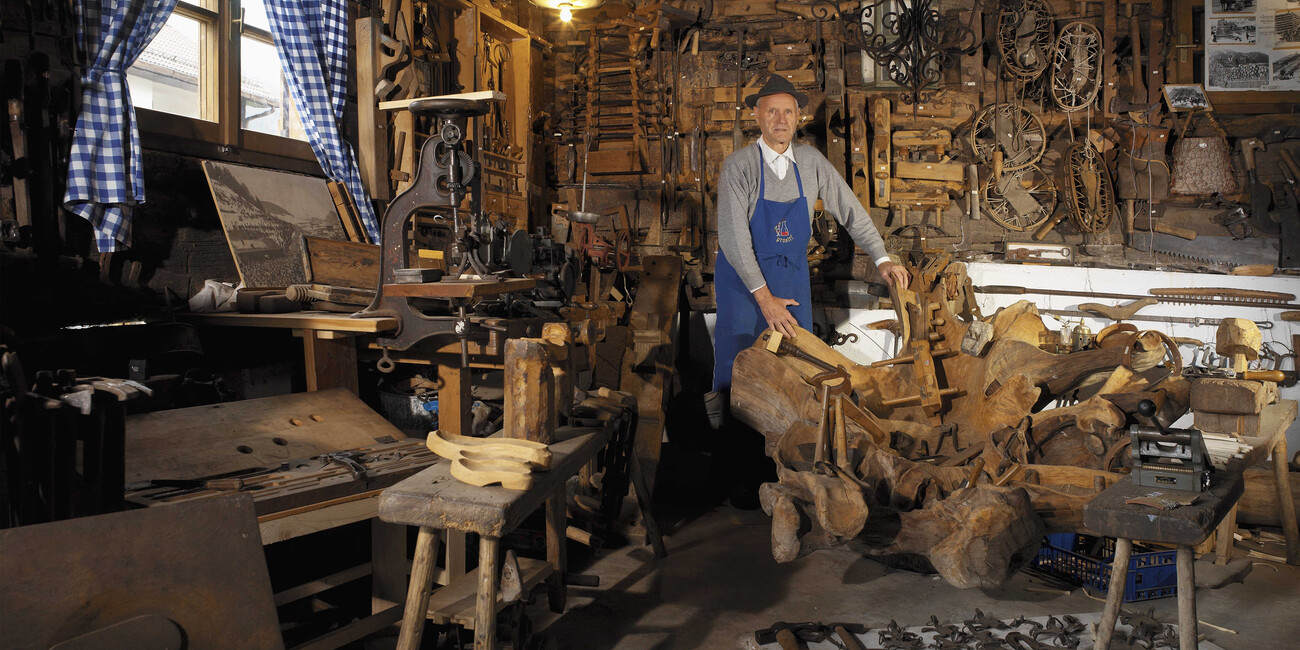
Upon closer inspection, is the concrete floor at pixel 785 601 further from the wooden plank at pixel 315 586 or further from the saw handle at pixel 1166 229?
the saw handle at pixel 1166 229

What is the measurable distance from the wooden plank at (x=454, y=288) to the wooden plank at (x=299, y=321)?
0.15m

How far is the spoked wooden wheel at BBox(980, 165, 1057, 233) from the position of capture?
22.6ft

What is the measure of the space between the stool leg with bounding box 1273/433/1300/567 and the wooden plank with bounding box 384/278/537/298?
4.00 metres

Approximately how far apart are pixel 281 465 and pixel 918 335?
3.07 m

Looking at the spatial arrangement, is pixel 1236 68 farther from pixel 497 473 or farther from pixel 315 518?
pixel 315 518

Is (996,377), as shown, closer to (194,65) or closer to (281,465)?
(281,465)

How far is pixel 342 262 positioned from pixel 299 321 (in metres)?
0.88

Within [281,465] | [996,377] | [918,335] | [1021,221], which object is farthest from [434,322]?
[1021,221]

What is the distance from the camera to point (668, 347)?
535 centimetres

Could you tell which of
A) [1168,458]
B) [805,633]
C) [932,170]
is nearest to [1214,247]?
[932,170]

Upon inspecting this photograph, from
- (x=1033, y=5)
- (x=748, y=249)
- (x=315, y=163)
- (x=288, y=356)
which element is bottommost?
(x=288, y=356)

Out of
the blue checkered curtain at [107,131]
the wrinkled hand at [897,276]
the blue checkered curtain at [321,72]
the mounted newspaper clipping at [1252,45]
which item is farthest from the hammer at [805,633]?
the mounted newspaper clipping at [1252,45]

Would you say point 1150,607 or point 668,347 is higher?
point 668,347

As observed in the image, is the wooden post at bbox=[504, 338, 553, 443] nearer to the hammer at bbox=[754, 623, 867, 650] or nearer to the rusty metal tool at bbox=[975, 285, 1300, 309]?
the hammer at bbox=[754, 623, 867, 650]
